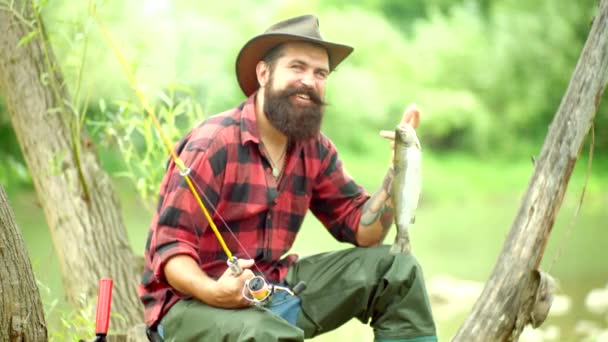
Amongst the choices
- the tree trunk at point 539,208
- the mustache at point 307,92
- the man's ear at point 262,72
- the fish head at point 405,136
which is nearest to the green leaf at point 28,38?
the man's ear at point 262,72

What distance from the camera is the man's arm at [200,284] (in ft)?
8.00

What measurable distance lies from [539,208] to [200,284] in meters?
1.19

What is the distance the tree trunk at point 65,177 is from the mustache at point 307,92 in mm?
1046

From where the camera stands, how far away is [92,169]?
3514 mm

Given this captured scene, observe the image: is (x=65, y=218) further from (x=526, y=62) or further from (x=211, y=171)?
(x=526, y=62)

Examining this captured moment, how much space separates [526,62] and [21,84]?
12.0m

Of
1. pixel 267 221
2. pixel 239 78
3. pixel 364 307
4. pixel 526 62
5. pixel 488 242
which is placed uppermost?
pixel 526 62

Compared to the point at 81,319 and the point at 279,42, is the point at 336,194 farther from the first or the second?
the point at 81,319

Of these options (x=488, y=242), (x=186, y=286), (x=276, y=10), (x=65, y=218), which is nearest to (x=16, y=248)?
(x=186, y=286)

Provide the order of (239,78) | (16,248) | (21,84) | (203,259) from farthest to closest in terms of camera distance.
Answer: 1. (21,84)
2. (239,78)
3. (203,259)
4. (16,248)

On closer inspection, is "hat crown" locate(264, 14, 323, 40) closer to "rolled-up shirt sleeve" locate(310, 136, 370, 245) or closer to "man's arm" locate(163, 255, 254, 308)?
"rolled-up shirt sleeve" locate(310, 136, 370, 245)

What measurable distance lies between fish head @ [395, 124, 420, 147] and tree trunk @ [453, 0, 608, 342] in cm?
69

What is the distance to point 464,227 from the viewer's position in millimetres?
11031

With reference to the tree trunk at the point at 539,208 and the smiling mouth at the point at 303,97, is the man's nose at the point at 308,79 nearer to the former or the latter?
the smiling mouth at the point at 303,97
